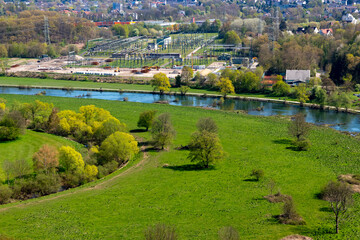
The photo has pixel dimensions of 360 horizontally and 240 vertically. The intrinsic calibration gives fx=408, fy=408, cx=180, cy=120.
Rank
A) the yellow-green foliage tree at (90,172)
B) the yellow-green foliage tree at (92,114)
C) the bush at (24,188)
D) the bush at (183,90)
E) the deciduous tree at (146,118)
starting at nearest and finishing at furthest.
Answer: the bush at (24,188), the yellow-green foliage tree at (90,172), the yellow-green foliage tree at (92,114), the deciduous tree at (146,118), the bush at (183,90)

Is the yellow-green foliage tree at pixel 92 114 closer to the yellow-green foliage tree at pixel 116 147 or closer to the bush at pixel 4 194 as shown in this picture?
the yellow-green foliage tree at pixel 116 147

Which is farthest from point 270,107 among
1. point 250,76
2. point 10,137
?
point 10,137

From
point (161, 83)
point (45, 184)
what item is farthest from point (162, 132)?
point (161, 83)

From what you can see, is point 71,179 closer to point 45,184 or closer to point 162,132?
point 45,184

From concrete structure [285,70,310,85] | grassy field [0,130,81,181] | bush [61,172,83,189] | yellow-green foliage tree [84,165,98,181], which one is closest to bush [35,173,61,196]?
bush [61,172,83,189]

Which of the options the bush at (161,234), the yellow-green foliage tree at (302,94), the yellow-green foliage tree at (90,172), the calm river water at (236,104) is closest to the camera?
the bush at (161,234)

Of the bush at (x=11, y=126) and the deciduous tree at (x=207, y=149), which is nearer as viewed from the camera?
the deciduous tree at (x=207, y=149)

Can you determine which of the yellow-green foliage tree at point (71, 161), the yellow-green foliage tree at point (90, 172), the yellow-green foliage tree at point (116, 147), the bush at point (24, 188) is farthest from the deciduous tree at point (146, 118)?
the bush at point (24, 188)
